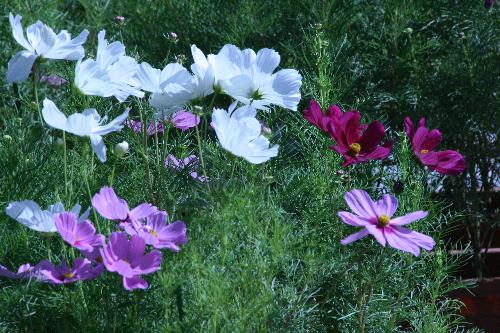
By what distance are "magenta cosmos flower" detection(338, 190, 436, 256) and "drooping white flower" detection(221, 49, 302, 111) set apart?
0.63ft

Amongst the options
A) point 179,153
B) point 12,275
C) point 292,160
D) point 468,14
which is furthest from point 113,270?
point 468,14

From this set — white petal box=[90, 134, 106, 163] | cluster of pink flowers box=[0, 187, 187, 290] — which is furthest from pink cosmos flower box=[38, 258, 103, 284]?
white petal box=[90, 134, 106, 163]

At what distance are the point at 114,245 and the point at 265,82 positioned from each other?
38 centimetres

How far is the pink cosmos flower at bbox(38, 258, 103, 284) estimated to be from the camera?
4.41ft

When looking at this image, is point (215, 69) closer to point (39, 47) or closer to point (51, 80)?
point (39, 47)

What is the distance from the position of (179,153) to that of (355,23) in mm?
1142

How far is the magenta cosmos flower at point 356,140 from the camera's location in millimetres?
1600

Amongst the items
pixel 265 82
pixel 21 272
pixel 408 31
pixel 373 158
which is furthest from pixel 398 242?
pixel 408 31

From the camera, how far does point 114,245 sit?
52.5 inches

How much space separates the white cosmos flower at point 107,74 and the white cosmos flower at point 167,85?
0.07 ft

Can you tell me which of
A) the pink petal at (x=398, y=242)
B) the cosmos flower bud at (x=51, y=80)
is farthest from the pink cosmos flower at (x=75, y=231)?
the cosmos flower bud at (x=51, y=80)

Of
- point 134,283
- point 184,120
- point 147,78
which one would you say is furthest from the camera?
point 184,120

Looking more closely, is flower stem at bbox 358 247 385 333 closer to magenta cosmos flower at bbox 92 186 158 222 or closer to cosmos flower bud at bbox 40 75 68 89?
magenta cosmos flower at bbox 92 186 158 222

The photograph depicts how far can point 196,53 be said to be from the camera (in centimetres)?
154
